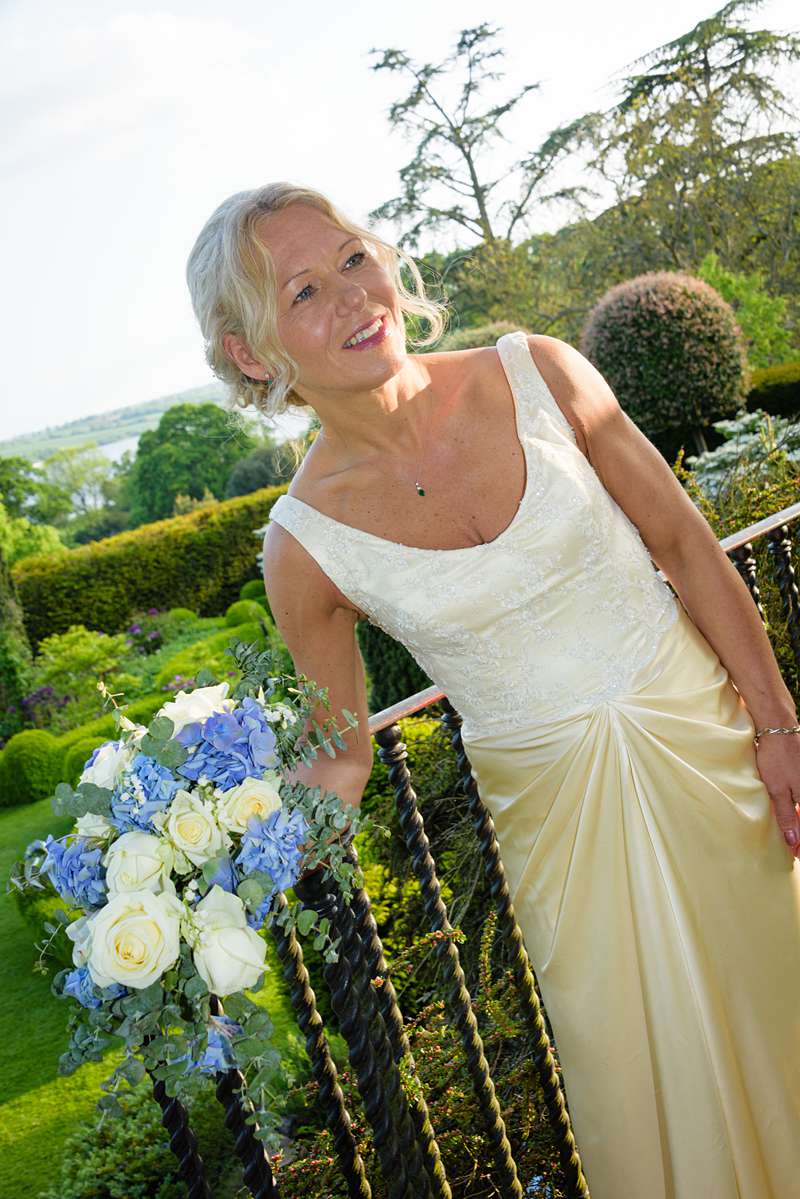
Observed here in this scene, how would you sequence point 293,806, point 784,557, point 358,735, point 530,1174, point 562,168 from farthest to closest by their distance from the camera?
1. point 562,168
2. point 784,557
3. point 530,1174
4. point 358,735
5. point 293,806

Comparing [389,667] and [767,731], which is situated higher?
[767,731]

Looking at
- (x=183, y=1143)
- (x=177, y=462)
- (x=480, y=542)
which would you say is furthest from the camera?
(x=177, y=462)

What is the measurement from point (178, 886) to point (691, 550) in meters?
1.12

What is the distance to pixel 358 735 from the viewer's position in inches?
70.5

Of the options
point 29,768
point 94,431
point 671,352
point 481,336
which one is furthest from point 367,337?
point 94,431

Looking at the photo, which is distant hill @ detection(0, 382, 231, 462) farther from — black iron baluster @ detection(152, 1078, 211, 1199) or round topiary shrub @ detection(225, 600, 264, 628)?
black iron baluster @ detection(152, 1078, 211, 1199)

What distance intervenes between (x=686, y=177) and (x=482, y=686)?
1636cm

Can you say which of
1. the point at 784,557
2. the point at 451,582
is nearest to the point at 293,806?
the point at 451,582

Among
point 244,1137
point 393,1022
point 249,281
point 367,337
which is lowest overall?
point 393,1022

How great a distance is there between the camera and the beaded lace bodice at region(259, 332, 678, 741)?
180 centimetres

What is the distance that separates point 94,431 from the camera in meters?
64.1

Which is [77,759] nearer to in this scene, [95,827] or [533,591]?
[533,591]

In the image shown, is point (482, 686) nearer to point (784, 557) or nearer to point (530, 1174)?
point (530, 1174)

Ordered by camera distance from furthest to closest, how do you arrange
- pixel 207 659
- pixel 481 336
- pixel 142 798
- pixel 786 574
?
pixel 481 336 → pixel 207 659 → pixel 786 574 → pixel 142 798
